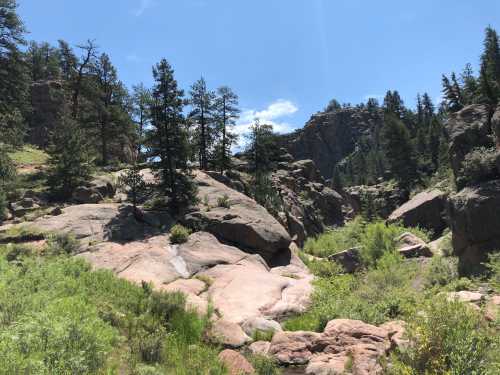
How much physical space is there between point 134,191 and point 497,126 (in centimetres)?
2150

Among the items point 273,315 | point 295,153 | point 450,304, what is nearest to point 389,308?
point 273,315

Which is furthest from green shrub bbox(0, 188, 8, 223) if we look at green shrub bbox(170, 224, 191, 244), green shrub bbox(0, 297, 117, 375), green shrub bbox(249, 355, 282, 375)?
green shrub bbox(249, 355, 282, 375)

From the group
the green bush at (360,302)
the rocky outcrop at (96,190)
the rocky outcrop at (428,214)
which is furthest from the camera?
the rocky outcrop at (428,214)

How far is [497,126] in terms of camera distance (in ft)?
63.7

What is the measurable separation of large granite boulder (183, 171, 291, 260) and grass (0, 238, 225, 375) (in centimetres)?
1322

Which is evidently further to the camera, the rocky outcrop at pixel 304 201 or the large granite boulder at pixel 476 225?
the rocky outcrop at pixel 304 201

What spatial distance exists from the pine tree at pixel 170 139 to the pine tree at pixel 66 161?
555 centimetres

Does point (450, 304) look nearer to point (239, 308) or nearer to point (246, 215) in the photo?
point (239, 308)

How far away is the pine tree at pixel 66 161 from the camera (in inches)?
1075

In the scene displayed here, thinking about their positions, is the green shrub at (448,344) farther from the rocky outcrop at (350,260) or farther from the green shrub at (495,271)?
the rocky outcrop at (350,260)

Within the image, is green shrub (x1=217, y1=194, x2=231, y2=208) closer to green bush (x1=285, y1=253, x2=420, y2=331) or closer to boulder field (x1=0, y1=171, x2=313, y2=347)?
boulder field (x1=0, y1=171, x2=313, y2=347)

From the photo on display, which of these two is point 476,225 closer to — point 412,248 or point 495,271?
point 495,271

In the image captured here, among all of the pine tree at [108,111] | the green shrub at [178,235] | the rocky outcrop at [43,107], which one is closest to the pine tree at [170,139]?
the green shrub at [178,235]

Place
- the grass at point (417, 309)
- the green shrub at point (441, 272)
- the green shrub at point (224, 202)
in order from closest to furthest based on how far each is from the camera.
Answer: the grass at point (417, 309), the green shrub at point (441, 272), the green shrub at point (224, 202)
